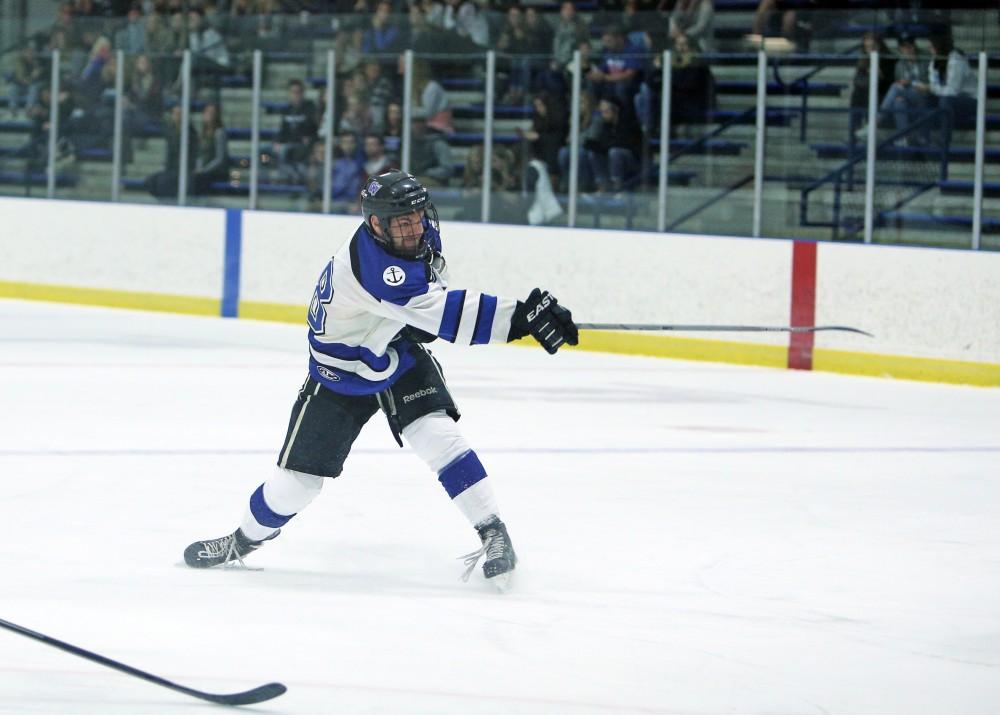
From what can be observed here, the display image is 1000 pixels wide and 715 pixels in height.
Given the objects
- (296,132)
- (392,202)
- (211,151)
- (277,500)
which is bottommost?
(277,500)

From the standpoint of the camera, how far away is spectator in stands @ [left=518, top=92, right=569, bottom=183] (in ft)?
33.7

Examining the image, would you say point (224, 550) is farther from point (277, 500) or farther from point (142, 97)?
point (142, 97)

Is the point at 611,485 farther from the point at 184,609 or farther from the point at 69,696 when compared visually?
the point at 69,696

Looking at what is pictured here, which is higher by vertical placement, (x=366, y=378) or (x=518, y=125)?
(x=518, y=125)

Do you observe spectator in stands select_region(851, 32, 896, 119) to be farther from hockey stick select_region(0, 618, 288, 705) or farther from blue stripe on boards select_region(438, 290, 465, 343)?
hockey stick select_region(0, 618, 288, 705)

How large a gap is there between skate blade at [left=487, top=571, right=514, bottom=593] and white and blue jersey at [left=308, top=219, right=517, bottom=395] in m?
0.55

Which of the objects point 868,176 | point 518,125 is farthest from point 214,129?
point 868,176

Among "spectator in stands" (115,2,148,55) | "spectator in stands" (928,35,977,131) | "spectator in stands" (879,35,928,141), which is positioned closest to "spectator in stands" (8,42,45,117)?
"spectator in stands" (115,2,148,55)

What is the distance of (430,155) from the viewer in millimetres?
10797

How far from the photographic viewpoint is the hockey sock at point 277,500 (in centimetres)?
418

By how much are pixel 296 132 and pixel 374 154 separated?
674 millimetres

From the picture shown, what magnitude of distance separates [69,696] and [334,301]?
4.38ft

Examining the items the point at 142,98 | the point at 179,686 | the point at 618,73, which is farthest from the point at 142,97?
the point at 179,686

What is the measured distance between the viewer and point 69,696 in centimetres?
311
